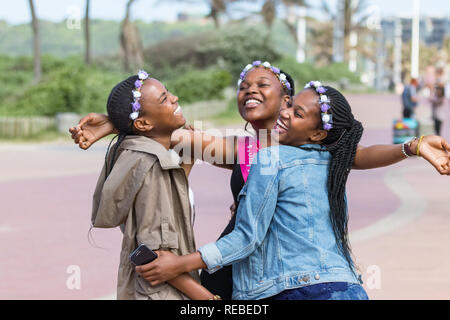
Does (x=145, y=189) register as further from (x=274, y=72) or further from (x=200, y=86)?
(x=200, y=86)

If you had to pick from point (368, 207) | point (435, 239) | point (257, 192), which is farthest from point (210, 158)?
point (368, 207)

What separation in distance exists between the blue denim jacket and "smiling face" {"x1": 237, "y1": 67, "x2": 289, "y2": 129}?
0.39m

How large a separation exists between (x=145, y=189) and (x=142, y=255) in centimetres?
22

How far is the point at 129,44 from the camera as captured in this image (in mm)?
26938

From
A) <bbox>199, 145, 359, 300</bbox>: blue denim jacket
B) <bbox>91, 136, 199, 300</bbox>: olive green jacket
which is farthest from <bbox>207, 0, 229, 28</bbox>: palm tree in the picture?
<bbox>199, 145, 359, 300</bbox>: blue denim jacket

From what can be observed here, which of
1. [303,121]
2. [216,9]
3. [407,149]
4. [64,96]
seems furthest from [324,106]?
[216,9]

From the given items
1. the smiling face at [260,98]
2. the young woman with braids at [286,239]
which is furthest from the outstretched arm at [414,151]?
the smiling face at [260,98]

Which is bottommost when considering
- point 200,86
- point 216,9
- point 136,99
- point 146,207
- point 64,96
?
point 200,86

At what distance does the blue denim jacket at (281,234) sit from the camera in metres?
2.38

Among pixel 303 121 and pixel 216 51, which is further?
pixel 216 51

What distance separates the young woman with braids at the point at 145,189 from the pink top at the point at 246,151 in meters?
0.31

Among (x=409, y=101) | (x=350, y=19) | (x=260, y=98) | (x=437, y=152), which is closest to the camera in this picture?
(x=437, y=152)

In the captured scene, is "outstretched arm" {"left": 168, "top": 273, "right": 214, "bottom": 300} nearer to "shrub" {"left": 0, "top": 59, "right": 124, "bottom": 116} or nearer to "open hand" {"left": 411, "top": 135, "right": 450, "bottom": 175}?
"open hand" {"left": 411, "top": 135, "right": 450, "bottom": 175}

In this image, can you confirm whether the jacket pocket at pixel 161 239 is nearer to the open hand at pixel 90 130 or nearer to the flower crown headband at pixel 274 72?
the open hand at pixel 90 130
